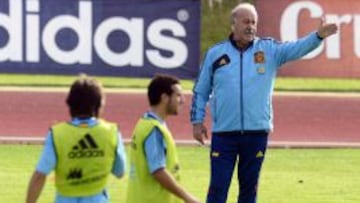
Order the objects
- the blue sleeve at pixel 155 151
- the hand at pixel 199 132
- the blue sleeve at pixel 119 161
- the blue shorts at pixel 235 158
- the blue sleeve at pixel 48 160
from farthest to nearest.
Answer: the hand at pixel 199 132 < the blue shorts at pixel 235 158 < the blue sleeve at pixel 155 151 < the blue sleeve at pixel 119 161 < the blue sleeve at pixel 48 160

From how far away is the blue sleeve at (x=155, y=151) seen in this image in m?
A: 7.45

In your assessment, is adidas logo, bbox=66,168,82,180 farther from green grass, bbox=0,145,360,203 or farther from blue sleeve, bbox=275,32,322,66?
green grass, bbox=0,145,360,203

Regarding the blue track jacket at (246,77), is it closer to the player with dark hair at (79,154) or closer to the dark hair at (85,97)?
the player with dark hair at (79,154)

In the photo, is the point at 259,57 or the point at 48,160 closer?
the point at 48,160

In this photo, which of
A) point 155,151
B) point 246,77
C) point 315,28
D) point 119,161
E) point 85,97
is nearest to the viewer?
point 85,97

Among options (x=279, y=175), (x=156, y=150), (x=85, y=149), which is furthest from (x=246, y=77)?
(x=279, y=175)

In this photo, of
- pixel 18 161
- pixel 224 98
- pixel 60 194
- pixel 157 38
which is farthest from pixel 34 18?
pixel 60 194

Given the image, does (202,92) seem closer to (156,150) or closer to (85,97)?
(156,150)

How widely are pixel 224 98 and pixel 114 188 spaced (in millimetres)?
3338

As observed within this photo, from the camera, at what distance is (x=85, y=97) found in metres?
6.96

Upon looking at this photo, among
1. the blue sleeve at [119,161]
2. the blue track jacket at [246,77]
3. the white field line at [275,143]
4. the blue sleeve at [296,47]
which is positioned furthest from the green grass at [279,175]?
the blue sleeve at [119,161]

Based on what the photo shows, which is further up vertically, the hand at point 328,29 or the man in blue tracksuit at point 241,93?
the hand at point 328,29

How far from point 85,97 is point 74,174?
1.60 feet

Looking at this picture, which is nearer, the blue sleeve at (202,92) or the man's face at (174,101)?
the man's face at (174,101)
